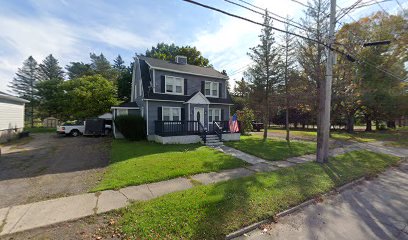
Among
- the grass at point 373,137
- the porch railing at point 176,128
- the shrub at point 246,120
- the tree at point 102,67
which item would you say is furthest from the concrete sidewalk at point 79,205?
the tree at point 102,67

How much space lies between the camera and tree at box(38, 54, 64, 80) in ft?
192

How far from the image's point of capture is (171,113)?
17.0 meters

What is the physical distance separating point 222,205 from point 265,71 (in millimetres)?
17550

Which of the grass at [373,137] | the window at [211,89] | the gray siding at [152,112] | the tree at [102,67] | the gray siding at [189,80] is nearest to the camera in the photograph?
the gray siding at [152,112]

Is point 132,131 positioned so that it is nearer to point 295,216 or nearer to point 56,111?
point 295,216

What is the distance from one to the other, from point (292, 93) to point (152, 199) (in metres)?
17.2

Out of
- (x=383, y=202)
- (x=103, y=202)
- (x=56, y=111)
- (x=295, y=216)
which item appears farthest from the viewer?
(x=56, y=111)

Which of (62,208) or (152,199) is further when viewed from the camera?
(152,199)


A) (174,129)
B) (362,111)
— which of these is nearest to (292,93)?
(174,129)

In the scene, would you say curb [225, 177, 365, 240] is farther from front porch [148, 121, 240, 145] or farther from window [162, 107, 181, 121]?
window [162, 107, 181, 121]

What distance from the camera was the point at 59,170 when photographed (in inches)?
325

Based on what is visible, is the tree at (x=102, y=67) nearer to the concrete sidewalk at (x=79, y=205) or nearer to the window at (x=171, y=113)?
the window at (x=171, y=113)

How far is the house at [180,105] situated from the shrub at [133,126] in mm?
471

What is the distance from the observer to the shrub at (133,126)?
1583 centimetres
